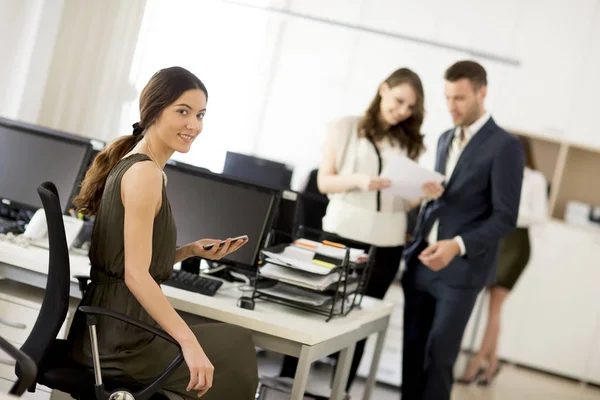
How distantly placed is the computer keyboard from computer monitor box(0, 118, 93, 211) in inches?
26.3

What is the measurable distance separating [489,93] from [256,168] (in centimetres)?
340

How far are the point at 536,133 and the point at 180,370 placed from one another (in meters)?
5.13

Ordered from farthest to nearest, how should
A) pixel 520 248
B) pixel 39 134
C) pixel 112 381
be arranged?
pixel 520 248 → pixel 39 134 → pixel 112 381

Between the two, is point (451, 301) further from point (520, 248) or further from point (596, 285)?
point (596, 285)

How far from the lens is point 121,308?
2199mm

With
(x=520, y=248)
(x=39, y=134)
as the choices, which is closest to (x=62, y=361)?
(x=39, y=134)

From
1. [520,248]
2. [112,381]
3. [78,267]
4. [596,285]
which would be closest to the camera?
[112,381]

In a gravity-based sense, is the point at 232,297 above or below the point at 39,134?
below

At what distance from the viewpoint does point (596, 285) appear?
6.61 meters

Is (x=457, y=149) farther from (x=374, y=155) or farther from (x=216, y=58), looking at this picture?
(x=216, y=58)

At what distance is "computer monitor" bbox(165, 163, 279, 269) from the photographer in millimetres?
2990

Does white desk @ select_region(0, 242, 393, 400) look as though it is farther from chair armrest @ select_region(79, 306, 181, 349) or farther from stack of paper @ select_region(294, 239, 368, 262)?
chair armrest @ select_region(79, 306, 181, 349)

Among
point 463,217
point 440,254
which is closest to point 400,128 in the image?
point 463,217

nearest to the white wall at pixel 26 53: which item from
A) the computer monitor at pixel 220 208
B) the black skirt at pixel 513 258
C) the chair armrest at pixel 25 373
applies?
the computer monitor at pixel 220 208
